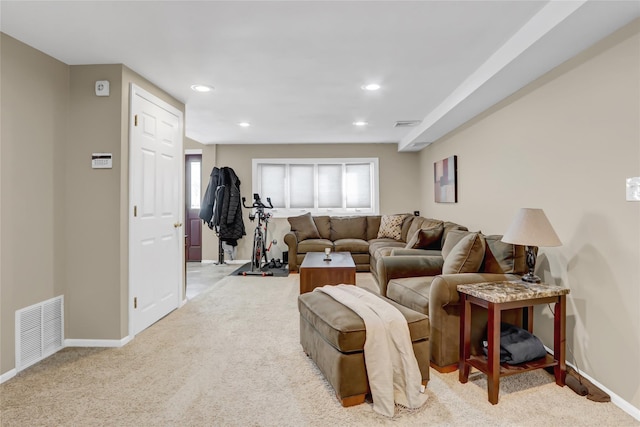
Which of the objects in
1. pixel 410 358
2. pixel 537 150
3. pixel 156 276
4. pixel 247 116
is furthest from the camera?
pixel 247 116

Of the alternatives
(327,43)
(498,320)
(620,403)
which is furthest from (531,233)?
(327,43)

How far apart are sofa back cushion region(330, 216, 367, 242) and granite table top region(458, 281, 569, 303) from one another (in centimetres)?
413

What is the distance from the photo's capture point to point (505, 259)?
8.68ft

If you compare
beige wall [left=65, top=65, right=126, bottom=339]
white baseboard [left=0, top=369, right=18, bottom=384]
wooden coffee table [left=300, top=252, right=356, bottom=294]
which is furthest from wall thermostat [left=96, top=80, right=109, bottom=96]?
wooden coffee table [left=300, top=252, right=356, bottom=294]

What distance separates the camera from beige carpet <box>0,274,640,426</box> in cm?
186

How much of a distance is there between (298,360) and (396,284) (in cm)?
104

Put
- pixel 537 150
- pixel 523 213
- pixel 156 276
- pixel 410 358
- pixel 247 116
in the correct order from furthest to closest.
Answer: pixel 247 116, pixel 156 276, pixel 537 150, pixel 523 213, pixel 410 358

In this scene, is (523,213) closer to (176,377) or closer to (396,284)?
(396,284)

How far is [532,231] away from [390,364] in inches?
48.1

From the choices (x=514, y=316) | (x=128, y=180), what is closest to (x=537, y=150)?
(x=514, y=316)

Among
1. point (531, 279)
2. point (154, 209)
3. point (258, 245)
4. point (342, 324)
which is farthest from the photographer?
point (258, 245)

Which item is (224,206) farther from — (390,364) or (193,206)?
(390,364)

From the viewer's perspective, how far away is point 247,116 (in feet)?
15.2

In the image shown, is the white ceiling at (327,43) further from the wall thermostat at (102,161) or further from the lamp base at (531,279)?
the lamp base at (531,279)
